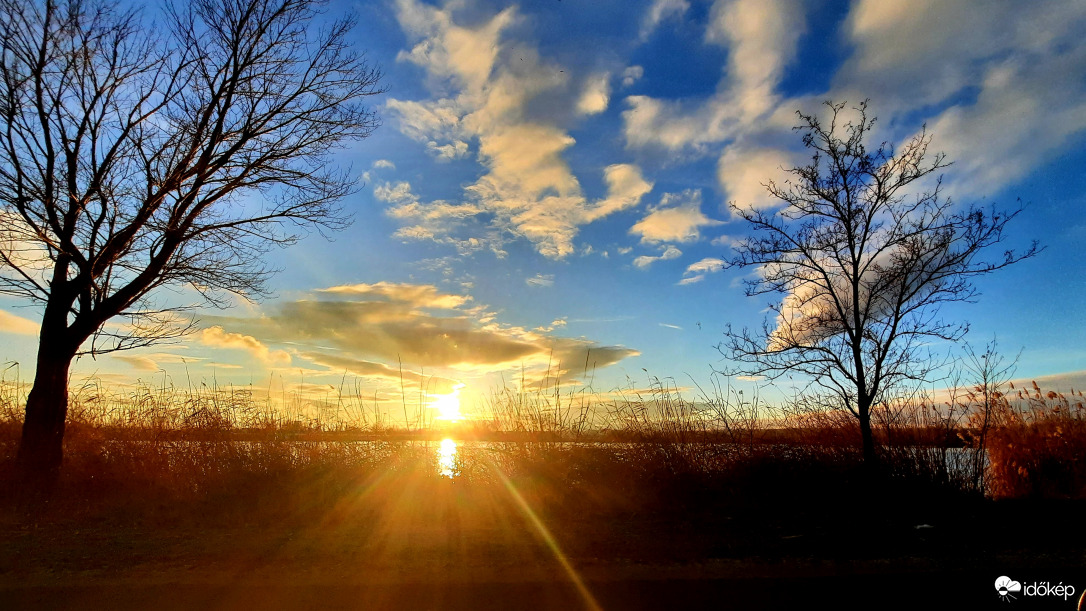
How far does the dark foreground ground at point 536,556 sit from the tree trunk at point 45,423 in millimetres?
1582

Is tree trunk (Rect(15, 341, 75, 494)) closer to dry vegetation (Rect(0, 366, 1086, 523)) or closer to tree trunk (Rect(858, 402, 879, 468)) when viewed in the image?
dry vegetation (Rect(0, 366, 1086, 523))

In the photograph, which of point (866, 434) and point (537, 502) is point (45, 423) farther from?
point (866, 434)

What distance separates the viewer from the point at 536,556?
Result: 5277 millimetres

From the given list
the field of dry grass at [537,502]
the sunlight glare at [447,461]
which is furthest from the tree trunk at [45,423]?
the sunlight glare at [447,461]

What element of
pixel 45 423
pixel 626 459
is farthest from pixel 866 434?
pixel 45 423

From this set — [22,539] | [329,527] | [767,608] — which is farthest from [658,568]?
[22,539]

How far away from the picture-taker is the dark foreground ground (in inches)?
171

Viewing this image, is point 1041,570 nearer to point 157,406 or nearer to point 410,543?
point 410,543

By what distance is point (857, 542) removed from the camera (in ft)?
18.5

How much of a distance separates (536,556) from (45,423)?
8566 millimetres

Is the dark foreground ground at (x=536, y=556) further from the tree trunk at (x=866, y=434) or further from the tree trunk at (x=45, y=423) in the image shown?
the tree trunk at (x=45, y=423)

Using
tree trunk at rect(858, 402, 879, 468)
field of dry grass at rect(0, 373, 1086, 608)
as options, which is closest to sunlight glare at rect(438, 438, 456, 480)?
field of dry grass at rect(0, 373, 1086, 608)

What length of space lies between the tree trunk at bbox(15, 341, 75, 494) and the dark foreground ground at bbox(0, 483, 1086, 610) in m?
1.58

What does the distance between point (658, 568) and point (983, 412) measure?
778 centimetres
